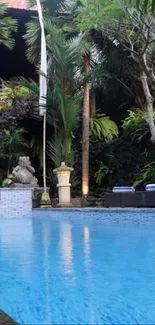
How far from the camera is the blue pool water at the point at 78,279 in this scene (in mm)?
2508

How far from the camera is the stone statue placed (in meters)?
12.6

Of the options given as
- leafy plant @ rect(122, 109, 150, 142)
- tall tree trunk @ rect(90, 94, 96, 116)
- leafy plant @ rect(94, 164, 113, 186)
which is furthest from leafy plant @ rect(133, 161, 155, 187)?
tall tree trunk @ rect(90, 94, 96, 116)

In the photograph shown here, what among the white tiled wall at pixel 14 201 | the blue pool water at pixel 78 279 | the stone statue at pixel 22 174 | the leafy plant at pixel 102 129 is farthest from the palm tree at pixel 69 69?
the blue pool water at pixel 78 279

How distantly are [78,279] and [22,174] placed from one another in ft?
30.4

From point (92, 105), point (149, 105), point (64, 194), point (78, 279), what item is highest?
point (92, 105)

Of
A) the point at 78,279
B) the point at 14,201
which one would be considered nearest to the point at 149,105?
the point at 14,201

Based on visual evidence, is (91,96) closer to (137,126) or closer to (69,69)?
(137,126)

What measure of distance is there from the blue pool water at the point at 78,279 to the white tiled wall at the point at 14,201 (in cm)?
544

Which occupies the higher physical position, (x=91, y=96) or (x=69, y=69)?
(x=69, y=69)

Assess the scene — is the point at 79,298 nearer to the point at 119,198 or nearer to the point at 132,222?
the point at 132,222

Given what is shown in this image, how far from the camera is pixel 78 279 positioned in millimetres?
3459

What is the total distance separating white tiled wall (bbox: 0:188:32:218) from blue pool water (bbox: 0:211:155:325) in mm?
5438

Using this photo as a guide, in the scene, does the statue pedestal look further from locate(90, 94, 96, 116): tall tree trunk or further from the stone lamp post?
locate(90, 94, 96, 116): tall tree trunk

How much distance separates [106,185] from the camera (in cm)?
1410
